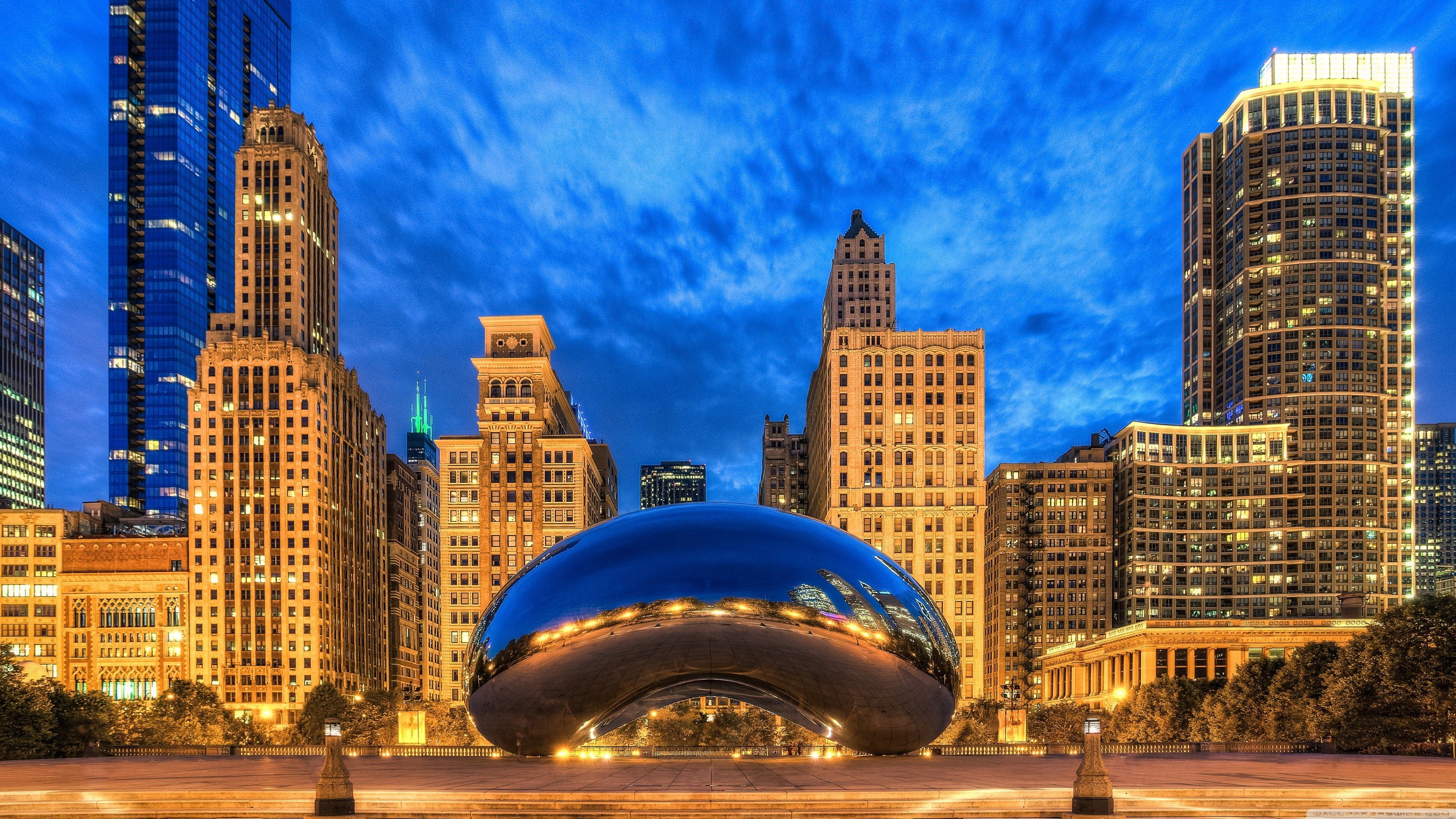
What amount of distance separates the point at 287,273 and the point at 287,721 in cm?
5853

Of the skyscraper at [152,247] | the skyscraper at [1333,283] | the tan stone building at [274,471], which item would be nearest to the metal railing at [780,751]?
the tan stone building at [274,471]

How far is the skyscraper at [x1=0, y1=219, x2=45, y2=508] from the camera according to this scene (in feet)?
535

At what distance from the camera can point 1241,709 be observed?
5466 cm

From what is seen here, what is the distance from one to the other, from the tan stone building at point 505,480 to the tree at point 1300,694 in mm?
75518

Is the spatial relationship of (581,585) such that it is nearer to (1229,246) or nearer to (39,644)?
(39,644)

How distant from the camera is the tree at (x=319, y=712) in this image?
87.8 metres

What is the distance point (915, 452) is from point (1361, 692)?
5782cm

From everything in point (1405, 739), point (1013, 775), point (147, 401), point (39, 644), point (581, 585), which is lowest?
point (39, 644)

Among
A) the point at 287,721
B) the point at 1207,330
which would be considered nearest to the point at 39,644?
the point at 287,721

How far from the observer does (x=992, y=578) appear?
510 feet

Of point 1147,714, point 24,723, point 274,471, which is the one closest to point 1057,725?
point 1147,714

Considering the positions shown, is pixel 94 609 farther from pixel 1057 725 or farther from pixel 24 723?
pixel 1057 725

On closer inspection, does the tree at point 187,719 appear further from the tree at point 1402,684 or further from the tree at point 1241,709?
the tree at point 1402,684

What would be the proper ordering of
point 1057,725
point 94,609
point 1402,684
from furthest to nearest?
point 94,609 < point 1057,725 < point 1402,684
